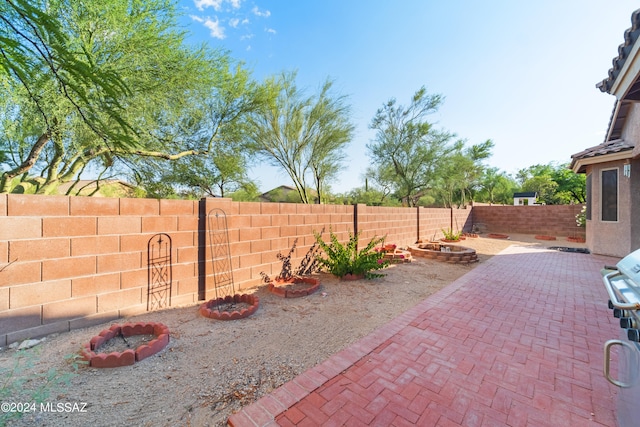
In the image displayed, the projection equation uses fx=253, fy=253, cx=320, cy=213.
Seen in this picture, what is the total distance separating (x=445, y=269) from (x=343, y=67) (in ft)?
26.5

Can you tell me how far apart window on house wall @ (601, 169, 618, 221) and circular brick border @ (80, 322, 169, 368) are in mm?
11150

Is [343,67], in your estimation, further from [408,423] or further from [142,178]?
[408,423]

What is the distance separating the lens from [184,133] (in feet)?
25.7

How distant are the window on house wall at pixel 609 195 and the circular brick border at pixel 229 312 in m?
10.1

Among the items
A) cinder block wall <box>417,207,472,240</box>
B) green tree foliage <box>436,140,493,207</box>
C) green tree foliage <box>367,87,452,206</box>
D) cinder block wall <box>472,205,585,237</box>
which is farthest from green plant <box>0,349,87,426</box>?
cinder block wall <box>472,205,585,237</box>

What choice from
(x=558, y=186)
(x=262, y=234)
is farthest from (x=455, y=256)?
(x=558, y=186)

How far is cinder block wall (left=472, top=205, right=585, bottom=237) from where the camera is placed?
12820 millimetres

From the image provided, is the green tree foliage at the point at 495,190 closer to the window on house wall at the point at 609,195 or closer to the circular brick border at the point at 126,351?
the window on house wall at the point at 609,195

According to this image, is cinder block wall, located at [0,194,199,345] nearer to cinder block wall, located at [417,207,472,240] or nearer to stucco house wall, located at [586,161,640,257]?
cinder block wall, located at [417,207,472,240]

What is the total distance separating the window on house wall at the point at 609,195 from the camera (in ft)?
23.8

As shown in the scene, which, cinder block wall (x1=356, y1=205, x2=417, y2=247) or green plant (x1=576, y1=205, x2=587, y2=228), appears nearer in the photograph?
cinder block wall (x1=356, y1=205, x2=417, y2=247)

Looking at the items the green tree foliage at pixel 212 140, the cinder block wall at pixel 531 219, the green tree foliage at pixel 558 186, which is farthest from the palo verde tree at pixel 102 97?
the green tree foliage at pixel 558 186

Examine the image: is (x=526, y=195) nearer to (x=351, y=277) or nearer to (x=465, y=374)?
(x=351, y=277)

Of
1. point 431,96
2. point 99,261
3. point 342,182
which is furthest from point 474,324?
point 431,96
